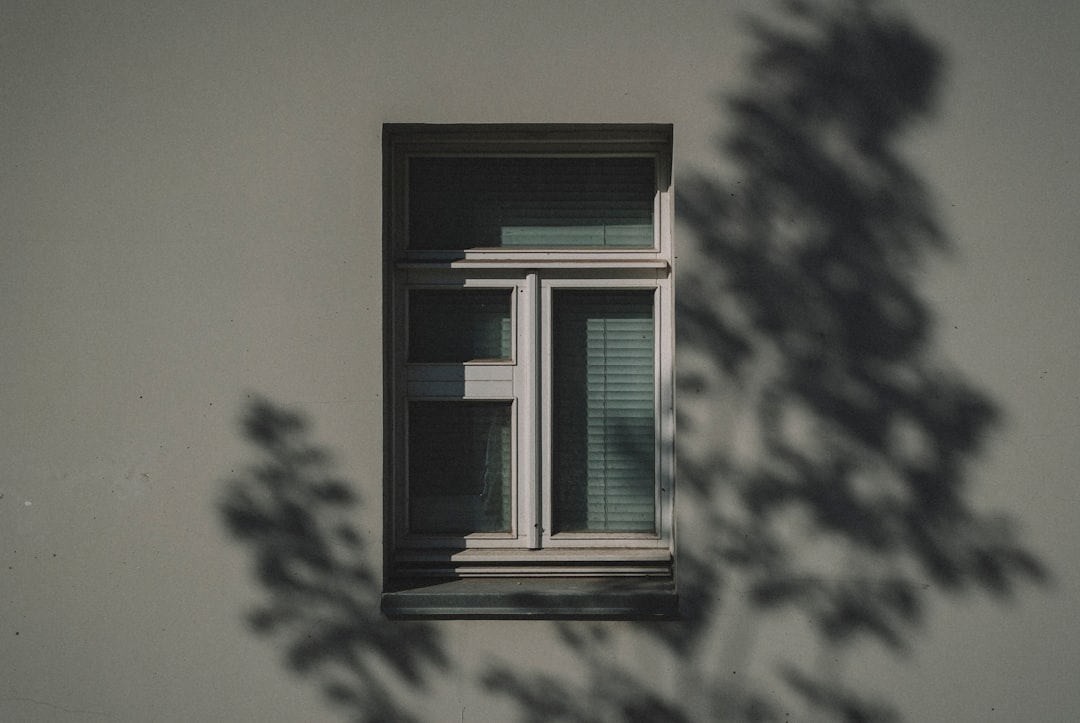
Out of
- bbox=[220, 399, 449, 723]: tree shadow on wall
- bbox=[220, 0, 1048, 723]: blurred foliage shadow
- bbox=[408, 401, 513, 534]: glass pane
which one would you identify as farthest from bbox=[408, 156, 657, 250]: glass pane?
bbox=[220, 399, 449, 723]: tree shadow on wall

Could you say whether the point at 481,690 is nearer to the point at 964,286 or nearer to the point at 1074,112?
the point at 964,286

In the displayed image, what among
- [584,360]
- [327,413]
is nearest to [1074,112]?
[584,360]

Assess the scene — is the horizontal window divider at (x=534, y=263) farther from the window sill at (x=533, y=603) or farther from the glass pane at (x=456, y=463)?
the window sill at (x=533, y=603)

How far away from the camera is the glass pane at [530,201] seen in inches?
146

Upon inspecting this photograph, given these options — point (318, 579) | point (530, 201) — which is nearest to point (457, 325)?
point (530, 201)

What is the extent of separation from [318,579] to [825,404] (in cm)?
212

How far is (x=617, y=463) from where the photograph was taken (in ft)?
12.2

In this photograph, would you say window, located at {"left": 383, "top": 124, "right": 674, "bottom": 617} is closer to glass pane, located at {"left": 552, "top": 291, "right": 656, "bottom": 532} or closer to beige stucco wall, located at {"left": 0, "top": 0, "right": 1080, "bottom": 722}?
glass pane, located at {"left": 552, "top": 291, "right": 656, "bottom": 532}

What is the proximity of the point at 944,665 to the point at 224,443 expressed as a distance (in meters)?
2.96

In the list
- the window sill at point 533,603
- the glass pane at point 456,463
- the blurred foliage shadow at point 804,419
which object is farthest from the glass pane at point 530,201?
the window sill at point 533,603

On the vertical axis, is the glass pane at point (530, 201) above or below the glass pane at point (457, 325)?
above

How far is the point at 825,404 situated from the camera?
136 inches

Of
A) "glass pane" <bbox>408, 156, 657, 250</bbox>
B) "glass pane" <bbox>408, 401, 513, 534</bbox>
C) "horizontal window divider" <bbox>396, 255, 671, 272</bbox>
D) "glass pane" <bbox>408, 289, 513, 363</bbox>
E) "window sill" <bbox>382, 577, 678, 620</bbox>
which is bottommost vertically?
"window sill" <bbox>382, 577, 678, 620</bbox>

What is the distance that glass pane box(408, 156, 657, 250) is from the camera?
3.71 m
